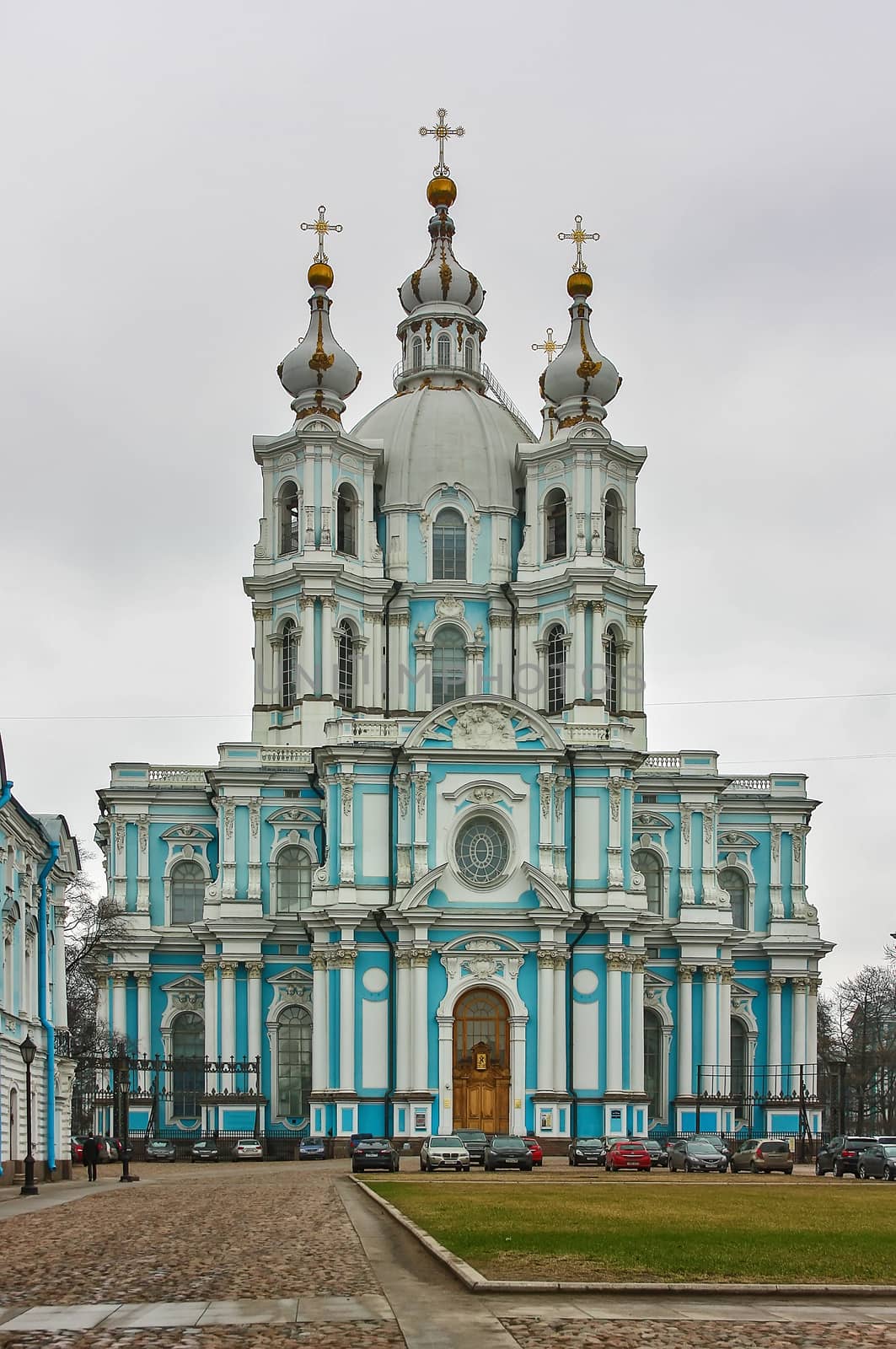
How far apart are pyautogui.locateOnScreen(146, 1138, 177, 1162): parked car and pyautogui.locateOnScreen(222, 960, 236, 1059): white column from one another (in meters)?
4.23

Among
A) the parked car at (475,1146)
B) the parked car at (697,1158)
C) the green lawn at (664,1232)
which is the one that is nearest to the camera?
the green lawn at (664,1232)

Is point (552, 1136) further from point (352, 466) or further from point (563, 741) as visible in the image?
point (352, 466)

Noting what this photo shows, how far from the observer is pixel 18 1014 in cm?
4447

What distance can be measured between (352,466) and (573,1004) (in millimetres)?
23324

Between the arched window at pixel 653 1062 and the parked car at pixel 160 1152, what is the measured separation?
56.5 ft

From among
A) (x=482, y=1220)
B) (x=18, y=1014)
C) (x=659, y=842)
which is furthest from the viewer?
(x=659, y=842)

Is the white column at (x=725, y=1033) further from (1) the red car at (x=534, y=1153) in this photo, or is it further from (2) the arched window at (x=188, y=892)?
(2) the arched window at (x=188, y=892)

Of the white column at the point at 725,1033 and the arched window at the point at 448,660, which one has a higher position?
the arched window at the point at 448,660

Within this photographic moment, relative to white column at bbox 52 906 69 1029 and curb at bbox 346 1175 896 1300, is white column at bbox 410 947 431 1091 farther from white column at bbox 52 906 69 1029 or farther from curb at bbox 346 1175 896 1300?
curb at bbox 346 1175 896 1300

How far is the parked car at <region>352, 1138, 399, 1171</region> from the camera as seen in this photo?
48688mm

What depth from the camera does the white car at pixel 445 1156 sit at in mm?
48781

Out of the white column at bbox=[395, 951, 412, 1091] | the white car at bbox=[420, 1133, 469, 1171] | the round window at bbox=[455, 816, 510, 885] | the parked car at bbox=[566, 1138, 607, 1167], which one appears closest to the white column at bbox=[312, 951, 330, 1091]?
the white column at bbox=[395, 951, 412, 1091]

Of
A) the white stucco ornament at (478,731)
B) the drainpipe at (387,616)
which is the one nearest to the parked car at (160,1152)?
the white stucco ornament at (478,731)

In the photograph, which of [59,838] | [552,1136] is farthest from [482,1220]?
[552,1136]
